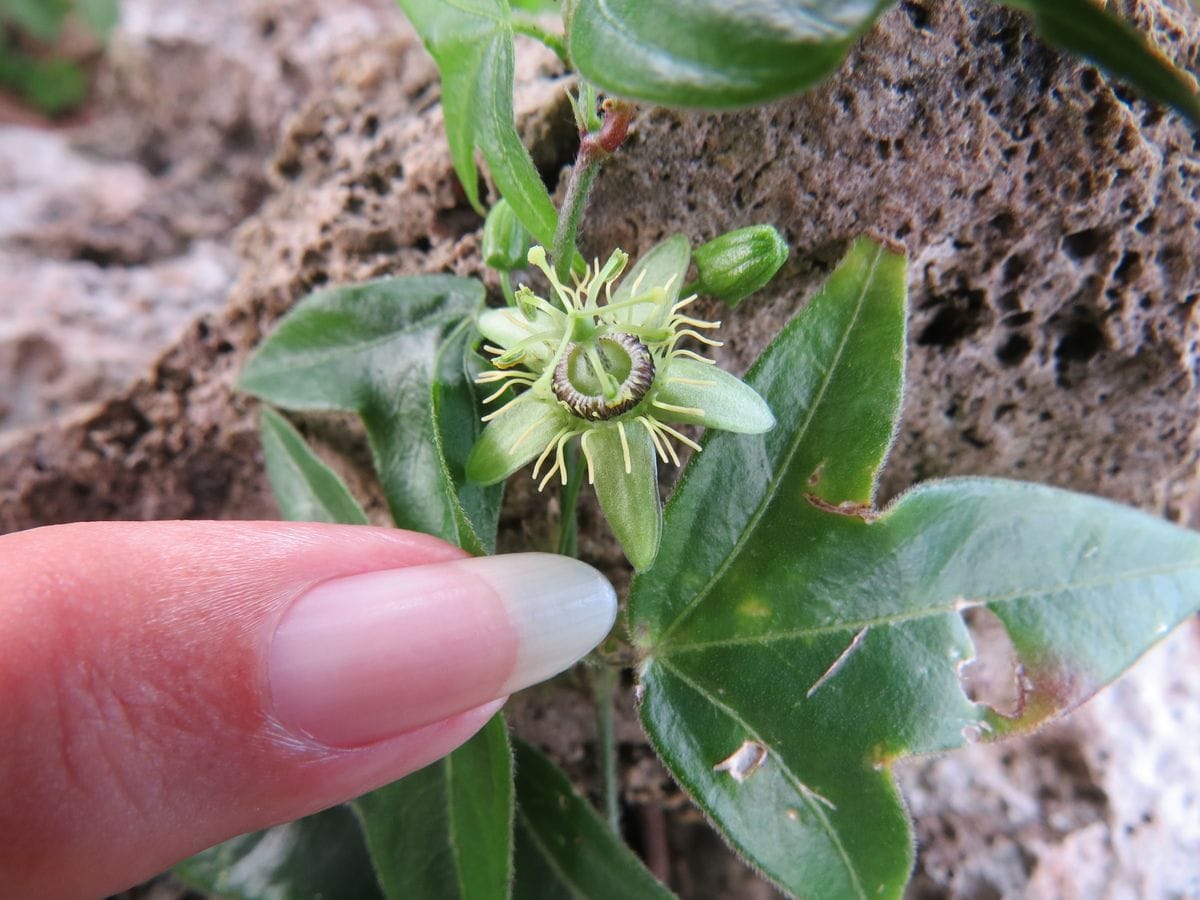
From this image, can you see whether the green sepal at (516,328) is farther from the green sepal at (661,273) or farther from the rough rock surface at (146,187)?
the rough rock surface at (146,187)

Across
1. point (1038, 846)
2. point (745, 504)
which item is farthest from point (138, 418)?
point (1038, 846)

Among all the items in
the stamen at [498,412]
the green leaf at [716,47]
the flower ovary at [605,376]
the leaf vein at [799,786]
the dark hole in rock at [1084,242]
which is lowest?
the leaf vein at [799,786]

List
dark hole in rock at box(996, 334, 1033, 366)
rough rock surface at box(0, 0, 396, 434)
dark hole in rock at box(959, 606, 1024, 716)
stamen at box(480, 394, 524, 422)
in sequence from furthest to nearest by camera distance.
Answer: rough rock surface at box(0, 0, 396, 434)
dark hole in rock at box(959, 606, 1024, 716)
dark hole in rock at box(996, 334, 1033, 366)
stamen at box(480, 394, 524, 422)

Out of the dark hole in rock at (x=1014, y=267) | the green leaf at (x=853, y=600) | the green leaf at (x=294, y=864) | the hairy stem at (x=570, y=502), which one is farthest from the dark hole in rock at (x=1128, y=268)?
the green leaf at (x=294, y=864)

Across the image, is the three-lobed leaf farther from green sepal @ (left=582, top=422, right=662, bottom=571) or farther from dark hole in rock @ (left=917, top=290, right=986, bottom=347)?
dark hole in rock @ (left=917, top=290, right=986, bottom=347)

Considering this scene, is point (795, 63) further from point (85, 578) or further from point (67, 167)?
point (67, 167)

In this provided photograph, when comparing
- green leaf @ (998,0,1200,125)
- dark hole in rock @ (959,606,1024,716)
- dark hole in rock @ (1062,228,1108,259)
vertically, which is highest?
green leaf @ (998,0,1200,125)

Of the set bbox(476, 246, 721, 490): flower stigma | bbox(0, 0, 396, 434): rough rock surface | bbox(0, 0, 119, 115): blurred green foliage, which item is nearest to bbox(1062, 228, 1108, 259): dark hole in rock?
bbox(476, 246, 721, 490): flower stigma
